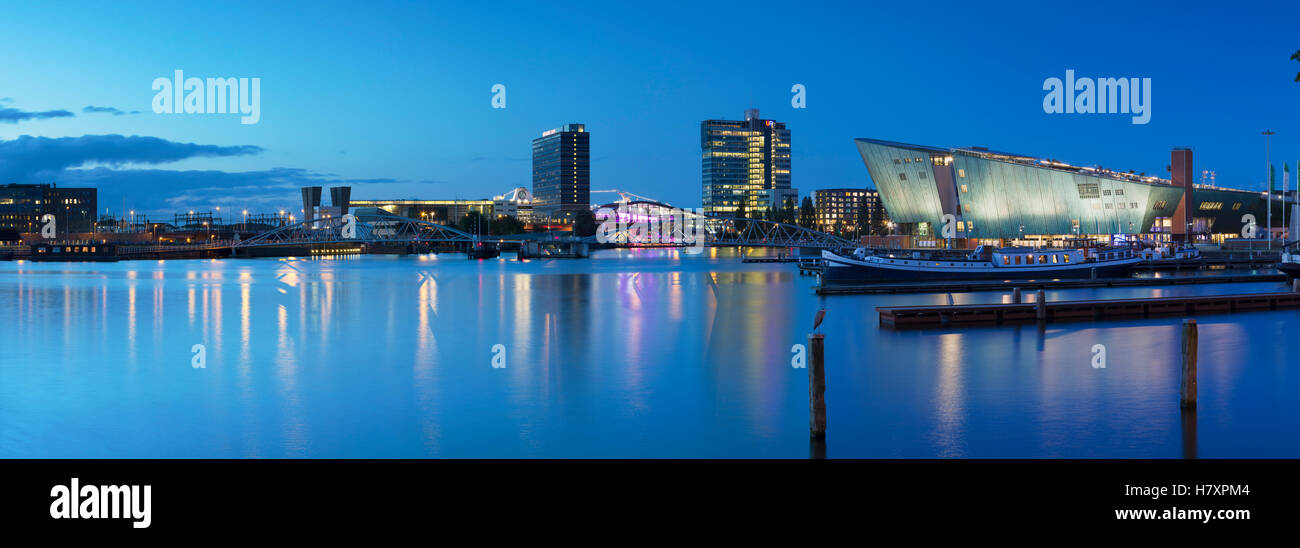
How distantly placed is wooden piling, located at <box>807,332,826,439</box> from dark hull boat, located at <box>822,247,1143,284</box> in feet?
178

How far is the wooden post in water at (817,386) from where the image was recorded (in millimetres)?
16438

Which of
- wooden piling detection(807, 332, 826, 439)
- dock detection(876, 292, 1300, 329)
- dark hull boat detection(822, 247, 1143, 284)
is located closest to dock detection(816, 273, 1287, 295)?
dark hull boat detection(822, 247, 1143, 284)

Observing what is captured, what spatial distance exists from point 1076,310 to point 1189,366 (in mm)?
23032

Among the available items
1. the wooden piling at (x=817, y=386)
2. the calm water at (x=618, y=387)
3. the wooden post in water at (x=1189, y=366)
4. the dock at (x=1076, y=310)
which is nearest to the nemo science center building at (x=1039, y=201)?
the dock at (x=1076, y=310)

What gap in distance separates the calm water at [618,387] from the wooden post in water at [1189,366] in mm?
400

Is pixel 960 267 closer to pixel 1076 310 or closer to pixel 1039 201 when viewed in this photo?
pixel 1076 310

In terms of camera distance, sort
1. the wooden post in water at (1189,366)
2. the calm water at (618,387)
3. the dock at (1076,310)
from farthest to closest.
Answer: the dock at (1076,310), the calm water at (618,387), the wooden post in water at (1189,366)

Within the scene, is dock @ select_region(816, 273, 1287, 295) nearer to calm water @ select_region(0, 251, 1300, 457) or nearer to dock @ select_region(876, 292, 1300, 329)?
dock @ select_region(876, 292, 1300, 329)

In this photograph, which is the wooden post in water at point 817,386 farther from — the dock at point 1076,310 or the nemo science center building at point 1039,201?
the nemo science center building at point 1039,201

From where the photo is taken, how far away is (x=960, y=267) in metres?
73.2

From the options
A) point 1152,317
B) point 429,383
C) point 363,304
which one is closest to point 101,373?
point 429,383
